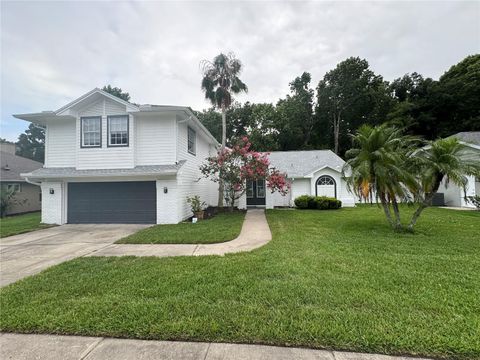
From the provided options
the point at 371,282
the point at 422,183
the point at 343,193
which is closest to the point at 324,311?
the point at 371,282

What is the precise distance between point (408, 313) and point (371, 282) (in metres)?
0.98

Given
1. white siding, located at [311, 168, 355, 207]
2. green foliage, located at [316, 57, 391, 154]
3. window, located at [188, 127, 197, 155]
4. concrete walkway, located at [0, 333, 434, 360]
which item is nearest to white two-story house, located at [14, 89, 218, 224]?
window, located at [188, 127, 197, 155]

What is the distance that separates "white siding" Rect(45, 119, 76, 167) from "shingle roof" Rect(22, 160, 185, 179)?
52 cm

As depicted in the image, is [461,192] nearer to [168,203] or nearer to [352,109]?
[352,109]

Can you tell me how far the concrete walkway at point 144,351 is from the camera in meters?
2.31

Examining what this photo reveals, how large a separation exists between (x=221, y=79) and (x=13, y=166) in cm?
1829

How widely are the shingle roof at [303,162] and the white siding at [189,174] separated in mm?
6446

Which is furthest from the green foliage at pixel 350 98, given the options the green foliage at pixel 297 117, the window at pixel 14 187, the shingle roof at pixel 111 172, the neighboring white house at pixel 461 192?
the window at pixel 14 187

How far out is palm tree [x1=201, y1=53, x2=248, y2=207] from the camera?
48.0 feet

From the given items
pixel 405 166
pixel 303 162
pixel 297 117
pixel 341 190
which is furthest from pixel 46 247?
pixel 297 117

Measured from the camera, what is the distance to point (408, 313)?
2.95 m

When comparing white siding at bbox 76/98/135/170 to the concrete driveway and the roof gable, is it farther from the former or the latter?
the concrete driveway

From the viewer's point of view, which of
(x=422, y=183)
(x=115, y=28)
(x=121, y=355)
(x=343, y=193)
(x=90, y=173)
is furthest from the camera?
(x=343, y=193)

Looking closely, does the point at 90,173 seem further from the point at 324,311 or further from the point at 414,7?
the point at 414,7
